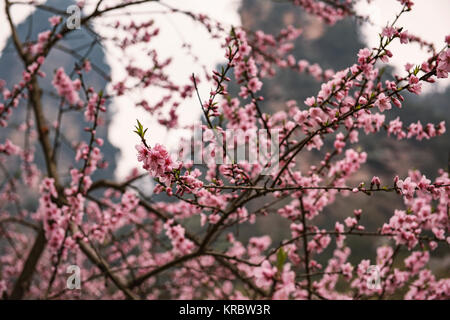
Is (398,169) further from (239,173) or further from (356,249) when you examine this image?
(239,173)

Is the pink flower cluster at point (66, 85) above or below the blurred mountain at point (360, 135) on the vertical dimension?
below

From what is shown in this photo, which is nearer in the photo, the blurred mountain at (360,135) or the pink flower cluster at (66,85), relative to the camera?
the pink flower cluster at (66,85)

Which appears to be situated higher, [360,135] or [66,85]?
[360,135]

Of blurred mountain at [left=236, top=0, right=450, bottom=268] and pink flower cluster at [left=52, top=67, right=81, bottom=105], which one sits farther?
blurred mountain at [left=236, top=0, right=450, bottom=268]

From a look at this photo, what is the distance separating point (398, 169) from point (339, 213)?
16.7ft

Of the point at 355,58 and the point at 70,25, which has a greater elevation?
the point at 70,25

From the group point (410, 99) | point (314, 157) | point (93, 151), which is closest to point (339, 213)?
point (314, 157)

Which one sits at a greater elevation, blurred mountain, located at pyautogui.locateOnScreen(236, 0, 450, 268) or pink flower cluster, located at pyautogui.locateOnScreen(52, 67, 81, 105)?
blurred mountain, located at pyautogui.locateOnScreen(236, 0, 450, 268)

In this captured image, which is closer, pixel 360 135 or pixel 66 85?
pixel 66 85

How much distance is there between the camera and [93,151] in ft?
9.57
